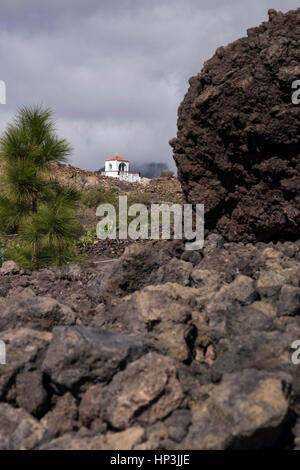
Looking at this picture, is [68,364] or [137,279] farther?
[137,279]

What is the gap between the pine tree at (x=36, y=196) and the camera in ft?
20.4

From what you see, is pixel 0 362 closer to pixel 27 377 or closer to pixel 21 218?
pixel 27 377

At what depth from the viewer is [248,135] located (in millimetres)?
4051

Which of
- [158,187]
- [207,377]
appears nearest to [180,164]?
[207,377]

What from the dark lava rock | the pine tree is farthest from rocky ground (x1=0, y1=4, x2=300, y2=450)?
the pine tree

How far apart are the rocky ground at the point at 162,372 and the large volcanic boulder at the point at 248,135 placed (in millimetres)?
1074

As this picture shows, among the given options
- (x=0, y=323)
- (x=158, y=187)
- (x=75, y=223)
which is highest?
(x=158, y=187)

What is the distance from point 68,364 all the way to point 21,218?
183 inches

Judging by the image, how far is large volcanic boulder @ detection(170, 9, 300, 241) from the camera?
3.82 meters

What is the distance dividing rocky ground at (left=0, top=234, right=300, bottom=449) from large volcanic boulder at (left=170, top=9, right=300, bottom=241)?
1.07 meters

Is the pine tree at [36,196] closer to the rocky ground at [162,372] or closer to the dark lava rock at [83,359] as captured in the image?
the rocky ground at [162,372]

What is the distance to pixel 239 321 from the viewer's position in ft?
8.76

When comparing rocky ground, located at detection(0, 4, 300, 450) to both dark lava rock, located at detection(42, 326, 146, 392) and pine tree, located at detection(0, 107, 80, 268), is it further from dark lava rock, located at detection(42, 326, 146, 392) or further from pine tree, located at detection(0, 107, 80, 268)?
pine tree, located at detection(0, 107, 80, 268)
